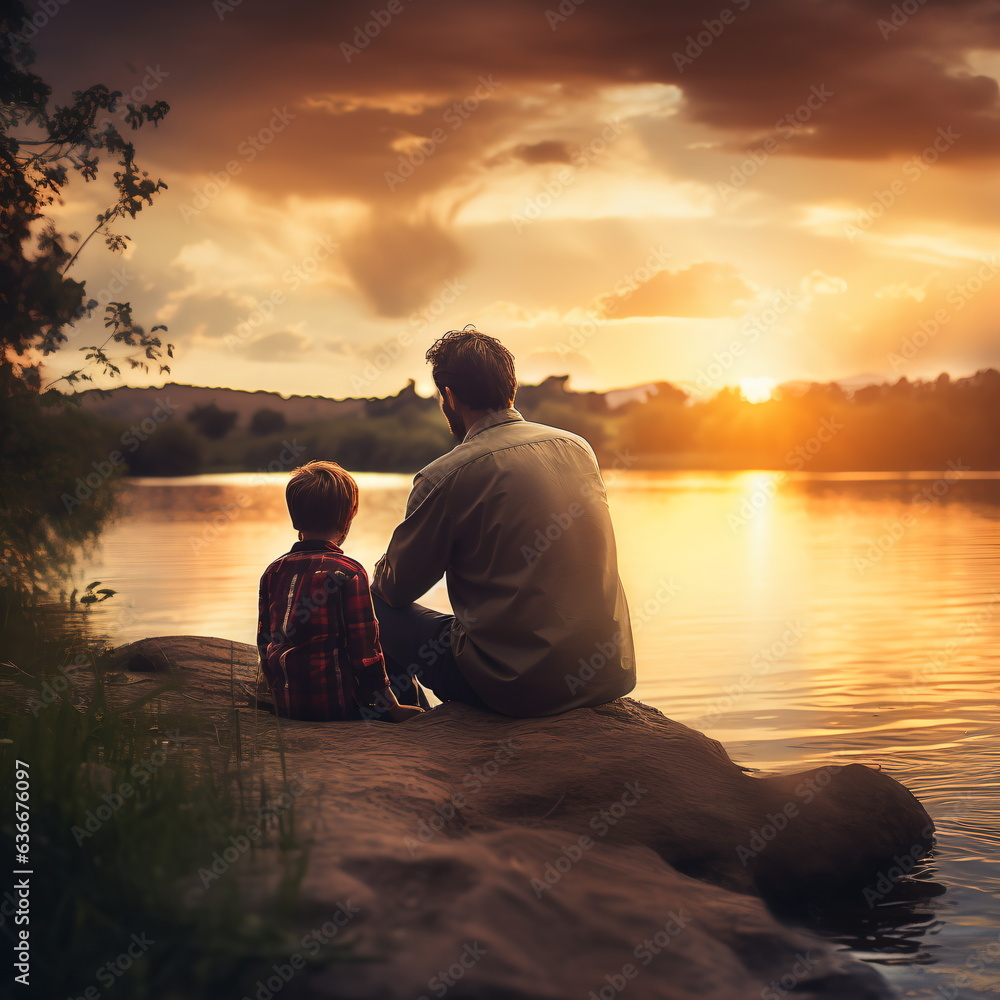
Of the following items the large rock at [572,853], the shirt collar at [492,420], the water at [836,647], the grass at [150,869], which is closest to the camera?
the grass at [150,869]

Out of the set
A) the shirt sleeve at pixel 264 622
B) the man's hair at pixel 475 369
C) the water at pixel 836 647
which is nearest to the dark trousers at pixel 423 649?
the shirt sleeve at pixel 264 622

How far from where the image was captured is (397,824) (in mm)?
2670

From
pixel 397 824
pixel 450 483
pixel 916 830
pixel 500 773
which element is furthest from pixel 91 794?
pixel 916 830

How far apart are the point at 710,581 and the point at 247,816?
12.8 metres

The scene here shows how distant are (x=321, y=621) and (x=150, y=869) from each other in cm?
148

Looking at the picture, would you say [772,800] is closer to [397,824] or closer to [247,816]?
[397,824]

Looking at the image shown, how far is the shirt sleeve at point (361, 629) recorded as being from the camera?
11.8 ft

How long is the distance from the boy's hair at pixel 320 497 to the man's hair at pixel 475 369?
0.57 m

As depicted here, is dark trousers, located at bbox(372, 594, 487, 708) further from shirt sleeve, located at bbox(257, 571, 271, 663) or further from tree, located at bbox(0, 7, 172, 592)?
tree, located at bbox(0, 7, 172, 592)

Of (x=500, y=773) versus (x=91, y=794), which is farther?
(x=500, y=773)

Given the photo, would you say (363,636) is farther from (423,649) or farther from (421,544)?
(421,544)

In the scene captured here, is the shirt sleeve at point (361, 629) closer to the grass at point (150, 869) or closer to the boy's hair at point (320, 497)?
the boy's hair at point (320, 497)

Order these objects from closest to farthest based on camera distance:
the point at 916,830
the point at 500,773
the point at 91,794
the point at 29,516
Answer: the point at 91,794 → the point at 500,773 → the point at 916,830 → the point at 29,516

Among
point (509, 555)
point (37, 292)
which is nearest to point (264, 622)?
point (509, 555)
